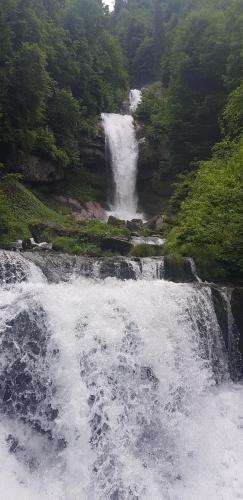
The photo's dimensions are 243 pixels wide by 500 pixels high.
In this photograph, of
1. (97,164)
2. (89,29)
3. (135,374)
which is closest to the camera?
(135,374)

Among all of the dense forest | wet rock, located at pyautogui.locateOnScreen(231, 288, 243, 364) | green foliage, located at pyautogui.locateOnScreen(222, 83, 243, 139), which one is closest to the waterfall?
the dense forest

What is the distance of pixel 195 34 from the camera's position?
2734 centimetres

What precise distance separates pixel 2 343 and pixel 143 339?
9.20 feet

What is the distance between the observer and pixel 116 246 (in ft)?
48.4

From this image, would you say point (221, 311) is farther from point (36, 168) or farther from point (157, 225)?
point (36, 168)

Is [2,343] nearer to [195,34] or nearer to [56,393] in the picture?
[56,393]

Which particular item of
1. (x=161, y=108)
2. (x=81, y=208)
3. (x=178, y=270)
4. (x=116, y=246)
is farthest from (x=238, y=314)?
(x=161, y=108)

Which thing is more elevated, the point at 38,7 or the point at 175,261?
the point at 38,7

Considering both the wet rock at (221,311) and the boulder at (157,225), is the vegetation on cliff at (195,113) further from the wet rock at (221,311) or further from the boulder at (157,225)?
the wet rock at (221,311)

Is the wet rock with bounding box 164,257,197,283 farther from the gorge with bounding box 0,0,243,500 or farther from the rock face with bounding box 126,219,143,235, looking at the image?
the rock face with bounding box 126,219,143,235

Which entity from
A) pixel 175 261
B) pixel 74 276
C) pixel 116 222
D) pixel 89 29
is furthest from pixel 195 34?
pixel 74 276

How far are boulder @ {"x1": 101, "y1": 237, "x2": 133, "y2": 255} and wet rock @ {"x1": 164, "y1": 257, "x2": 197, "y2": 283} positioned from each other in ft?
5.89

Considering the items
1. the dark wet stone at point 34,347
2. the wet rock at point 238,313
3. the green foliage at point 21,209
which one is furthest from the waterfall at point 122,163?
the dark wet stone at point 34,347

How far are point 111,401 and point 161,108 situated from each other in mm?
24737
